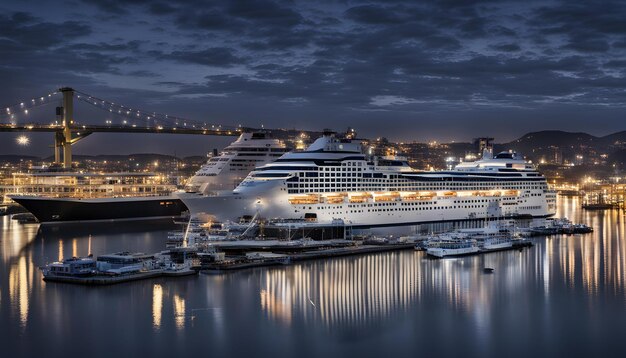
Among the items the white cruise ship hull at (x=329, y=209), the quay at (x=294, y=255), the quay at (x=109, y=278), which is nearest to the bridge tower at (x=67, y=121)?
the white cruise ship hull at (x=329, y=209)

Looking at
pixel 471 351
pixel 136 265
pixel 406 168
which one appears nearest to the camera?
pixel 471 351

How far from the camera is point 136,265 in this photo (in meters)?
19.4

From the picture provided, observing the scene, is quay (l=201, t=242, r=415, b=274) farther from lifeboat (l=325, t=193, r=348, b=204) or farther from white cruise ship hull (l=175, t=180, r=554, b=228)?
lifeboat (l=325, t=193, r=348, b=204)

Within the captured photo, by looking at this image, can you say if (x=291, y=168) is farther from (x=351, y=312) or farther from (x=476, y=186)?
(x=351, y=312)

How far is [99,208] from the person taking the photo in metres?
33.7

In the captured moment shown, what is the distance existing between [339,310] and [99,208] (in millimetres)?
20085

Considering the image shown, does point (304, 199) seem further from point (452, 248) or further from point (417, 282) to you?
point (417, 282)

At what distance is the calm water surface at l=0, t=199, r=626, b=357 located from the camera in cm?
1346

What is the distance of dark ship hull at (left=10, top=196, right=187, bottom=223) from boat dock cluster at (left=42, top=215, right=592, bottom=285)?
9.01m

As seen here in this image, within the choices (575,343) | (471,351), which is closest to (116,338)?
(471,351)

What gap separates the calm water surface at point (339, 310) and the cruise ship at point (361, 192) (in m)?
4.43

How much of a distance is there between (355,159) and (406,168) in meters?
2.49

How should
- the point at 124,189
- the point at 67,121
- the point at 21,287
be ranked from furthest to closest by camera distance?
the point at 67,121 → the point at 124,189 → the point at 21,287

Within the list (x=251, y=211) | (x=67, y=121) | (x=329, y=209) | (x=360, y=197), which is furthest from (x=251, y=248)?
(x=67, y=121)
